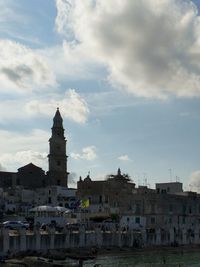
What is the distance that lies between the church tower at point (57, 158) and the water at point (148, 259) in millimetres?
39961

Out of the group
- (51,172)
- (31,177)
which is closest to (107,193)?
→ (51,172)

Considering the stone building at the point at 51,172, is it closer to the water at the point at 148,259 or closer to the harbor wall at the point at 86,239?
the harbor wall at the point at 86,239

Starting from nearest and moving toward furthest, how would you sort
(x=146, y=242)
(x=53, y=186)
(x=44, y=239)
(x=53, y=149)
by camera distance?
(x=44, y=239), (x=146, y=242), (x=53, y=186), (x=53, y=149)

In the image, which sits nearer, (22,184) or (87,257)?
(87,257)

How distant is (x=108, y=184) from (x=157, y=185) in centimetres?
2460

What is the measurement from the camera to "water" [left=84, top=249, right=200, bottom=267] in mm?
59062

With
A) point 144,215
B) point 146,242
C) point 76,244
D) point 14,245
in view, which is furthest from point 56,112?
point 14,245

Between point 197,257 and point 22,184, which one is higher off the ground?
point 22,184

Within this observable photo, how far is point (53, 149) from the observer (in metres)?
113

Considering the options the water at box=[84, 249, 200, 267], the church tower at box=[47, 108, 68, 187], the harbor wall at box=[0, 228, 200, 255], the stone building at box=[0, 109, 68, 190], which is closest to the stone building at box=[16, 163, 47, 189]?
the stone building at box=[0, 109, 68, 190]

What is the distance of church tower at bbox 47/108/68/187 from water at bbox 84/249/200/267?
3996 cm

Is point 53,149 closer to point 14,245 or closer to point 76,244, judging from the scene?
point 76,244

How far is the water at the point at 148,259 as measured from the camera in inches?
2325

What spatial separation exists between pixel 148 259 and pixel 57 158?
49.6 meters
